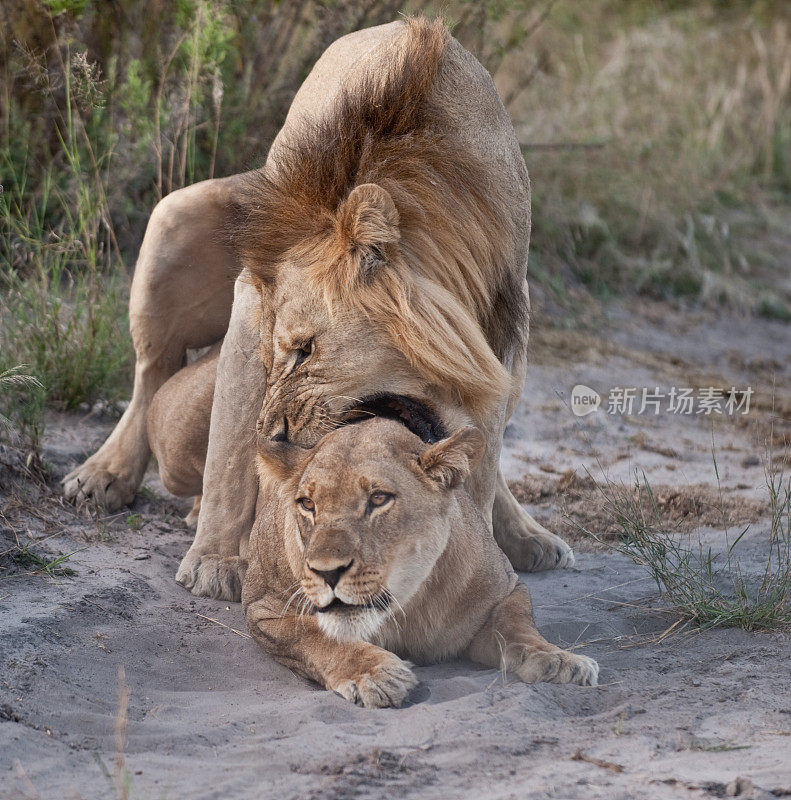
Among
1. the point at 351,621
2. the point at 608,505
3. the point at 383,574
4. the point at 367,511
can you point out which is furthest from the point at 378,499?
the point at 608,505

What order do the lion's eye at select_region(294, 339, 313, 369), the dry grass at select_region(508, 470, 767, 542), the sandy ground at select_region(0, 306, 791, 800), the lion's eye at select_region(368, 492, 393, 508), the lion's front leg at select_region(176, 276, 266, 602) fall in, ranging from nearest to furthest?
the sandy ground at select_region(0, 306, 791, 800), the lion's eye at select_region(368, 492, 393, 508), the lion's eye at select_region(294, 339, 313, 369), the lion's front leg at select_region(176, 276, 266, 602), the dry grass at select_region(508, 470, 767, 542)

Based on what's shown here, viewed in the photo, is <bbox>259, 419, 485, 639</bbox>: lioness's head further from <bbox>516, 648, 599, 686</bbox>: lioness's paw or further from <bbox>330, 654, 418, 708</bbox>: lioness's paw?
<bbox>516, 648, 599, 686</bbox>: lioness's paw

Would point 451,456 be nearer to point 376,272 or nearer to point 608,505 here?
point 376,272

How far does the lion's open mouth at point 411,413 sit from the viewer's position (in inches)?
118

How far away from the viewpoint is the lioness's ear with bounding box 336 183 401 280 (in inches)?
111

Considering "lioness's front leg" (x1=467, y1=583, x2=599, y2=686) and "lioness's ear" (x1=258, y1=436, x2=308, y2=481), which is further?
"lioness's ear" (x1=258, y1=436, x2=308, y2=481)

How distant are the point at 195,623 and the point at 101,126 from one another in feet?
9.99

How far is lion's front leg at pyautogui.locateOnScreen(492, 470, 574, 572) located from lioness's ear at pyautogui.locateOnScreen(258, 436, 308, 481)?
3.63 feet

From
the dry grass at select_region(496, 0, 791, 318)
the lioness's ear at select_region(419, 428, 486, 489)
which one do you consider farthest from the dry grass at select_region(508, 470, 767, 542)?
the dry grass at select_region(496, 0, 791, 318)

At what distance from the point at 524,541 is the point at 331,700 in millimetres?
1393

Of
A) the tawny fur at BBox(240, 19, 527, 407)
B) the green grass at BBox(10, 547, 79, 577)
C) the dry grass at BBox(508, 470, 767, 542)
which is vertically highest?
the tawny fur at BBox(240, 19, 527, 407)

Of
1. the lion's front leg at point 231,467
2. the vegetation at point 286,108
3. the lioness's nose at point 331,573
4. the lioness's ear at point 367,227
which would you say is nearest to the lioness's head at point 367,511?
the lioness's nose at point 331,573

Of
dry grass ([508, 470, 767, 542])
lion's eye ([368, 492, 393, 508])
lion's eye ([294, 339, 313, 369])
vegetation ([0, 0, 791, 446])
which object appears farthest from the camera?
vegetation ([0, 0, 791, 446])

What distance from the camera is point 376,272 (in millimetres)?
2895
